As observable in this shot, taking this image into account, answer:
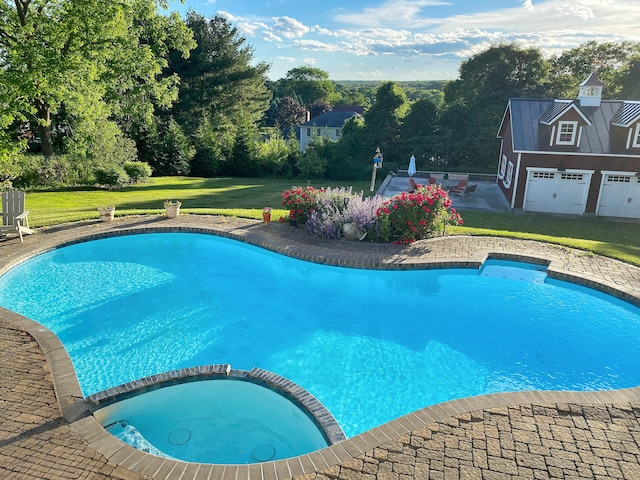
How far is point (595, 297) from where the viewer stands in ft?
34.7

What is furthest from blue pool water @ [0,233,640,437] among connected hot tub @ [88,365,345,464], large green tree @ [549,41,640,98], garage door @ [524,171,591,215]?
large green tree @ [549,41,640,98]

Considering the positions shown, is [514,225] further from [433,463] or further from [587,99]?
[433,463]

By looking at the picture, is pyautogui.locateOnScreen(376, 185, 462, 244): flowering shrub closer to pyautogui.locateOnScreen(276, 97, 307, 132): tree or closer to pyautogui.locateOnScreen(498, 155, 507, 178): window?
pyautogui.locateOnScreen(498, 155, 507, 178): window

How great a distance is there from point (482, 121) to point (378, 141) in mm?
8487

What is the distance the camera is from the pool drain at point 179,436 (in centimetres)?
603

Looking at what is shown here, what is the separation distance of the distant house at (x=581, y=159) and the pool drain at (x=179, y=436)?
20.0 metres

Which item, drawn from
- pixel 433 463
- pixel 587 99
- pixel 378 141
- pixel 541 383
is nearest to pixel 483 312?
pixel 541 383

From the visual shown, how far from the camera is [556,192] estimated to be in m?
21.2

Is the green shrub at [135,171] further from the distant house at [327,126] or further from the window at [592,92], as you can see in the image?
the distant house at [327,126]

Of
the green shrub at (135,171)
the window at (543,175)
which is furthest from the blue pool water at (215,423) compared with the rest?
the green shrub at (135,171)

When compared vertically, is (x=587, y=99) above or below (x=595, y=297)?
above

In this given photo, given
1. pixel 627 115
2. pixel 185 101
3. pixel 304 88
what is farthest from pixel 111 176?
pixel 304 88

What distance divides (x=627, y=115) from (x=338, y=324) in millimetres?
19254

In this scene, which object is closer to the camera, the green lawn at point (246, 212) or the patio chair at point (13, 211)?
the patio chair at point (13, 211)
